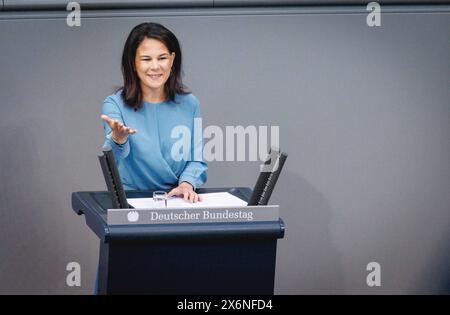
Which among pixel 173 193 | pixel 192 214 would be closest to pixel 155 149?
pixel 173 193

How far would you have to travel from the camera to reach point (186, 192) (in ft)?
9.79

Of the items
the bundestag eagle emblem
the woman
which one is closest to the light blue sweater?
the woman

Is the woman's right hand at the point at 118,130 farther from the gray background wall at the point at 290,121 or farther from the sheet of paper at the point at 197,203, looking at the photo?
the gray background wall at the point at 290,121

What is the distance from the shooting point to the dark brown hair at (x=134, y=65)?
3.31m

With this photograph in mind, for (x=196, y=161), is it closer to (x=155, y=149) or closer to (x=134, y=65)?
(x=155, y=149)

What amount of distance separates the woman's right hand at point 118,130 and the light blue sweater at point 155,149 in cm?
21

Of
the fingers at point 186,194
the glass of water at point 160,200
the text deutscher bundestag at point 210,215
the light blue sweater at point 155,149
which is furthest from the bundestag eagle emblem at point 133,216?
the light blue sweater at point 155,149

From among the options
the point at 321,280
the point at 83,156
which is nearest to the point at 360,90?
the point at 321,280

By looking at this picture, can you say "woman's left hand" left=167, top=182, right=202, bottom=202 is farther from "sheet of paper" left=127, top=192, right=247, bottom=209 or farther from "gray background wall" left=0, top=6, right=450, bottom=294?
"gray background wall" left=0, top=6, right=450, bottom=294

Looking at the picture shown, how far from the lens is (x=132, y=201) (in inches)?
114

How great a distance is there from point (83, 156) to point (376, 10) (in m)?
1.74

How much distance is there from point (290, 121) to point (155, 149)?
128cm
